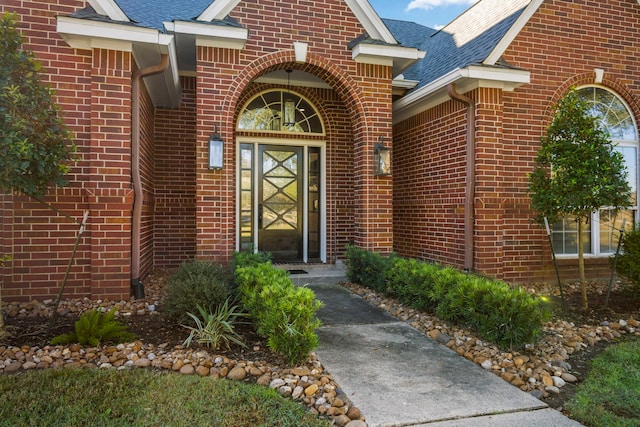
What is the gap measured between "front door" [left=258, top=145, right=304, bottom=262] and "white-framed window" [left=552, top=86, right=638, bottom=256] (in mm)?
4626

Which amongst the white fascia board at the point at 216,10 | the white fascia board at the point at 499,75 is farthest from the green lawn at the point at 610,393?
the white fascia board at the point at 216,10

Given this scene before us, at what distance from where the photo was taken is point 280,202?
8.05 meters

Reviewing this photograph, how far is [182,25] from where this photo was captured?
5656 mm

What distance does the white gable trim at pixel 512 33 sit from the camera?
6.34m

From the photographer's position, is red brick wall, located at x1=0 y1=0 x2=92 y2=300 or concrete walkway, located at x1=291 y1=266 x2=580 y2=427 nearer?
concrete walkway, located at x1=291 y1=266 x2=580 y2=427

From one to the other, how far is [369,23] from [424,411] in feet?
19.3

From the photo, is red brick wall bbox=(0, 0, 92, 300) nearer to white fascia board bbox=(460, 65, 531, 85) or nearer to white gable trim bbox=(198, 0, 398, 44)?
white gable trim bbox=(198, 0, 398, 44)

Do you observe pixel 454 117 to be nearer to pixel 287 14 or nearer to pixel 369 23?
pixel 369 23

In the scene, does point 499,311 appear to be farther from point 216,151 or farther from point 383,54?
point 383,54

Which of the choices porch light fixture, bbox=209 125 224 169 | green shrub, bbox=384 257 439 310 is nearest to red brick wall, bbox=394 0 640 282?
green shrub, bbox=384 257 439 310

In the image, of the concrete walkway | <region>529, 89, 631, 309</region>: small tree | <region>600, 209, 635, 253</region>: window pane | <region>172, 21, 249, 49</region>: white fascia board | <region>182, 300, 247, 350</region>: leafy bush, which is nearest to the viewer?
the concrete walkway

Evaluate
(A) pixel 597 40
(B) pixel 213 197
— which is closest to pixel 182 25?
(B) pixel 213 197

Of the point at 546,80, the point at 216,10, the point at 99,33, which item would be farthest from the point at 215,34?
the point at 546,80

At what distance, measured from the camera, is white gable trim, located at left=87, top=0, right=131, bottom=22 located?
5039 millimetres
